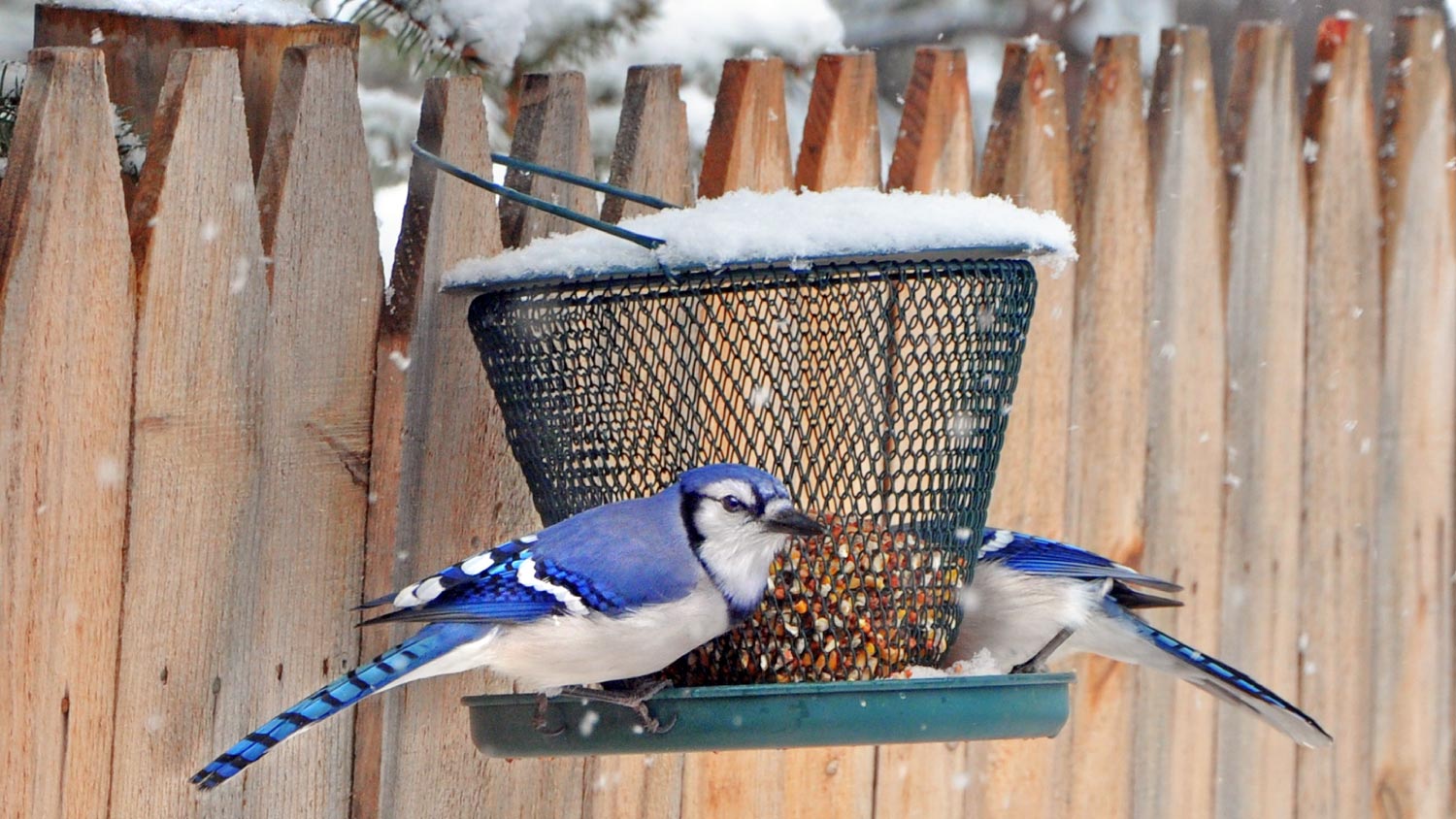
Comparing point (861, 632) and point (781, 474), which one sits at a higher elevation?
point (781, 474)

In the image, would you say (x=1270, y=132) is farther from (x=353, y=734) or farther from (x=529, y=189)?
(x=353, y=734)

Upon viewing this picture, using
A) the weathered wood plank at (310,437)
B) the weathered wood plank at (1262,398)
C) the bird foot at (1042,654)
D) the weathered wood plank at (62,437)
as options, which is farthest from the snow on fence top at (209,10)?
the weathered wood plank at (1262,398)

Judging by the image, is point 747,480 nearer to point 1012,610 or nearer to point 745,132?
point 1012,610

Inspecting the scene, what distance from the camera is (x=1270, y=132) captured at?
141 inches

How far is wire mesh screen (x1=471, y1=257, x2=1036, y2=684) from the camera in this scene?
8.07 ft

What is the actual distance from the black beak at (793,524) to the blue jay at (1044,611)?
1.92 feet

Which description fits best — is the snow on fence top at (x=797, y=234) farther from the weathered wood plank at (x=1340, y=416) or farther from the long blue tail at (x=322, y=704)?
the weathered wood plank at (x=1340, y=416)

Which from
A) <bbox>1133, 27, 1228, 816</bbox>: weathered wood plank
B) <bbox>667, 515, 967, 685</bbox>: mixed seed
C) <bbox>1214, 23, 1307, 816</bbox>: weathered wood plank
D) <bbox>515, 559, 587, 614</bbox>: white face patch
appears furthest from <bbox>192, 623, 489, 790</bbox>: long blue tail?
<bbox>1214, 23, 1307, 816</bbox>: weathered wood plank

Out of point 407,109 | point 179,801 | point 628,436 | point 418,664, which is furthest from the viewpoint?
point 407,109

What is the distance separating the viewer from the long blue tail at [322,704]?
6.69 feet

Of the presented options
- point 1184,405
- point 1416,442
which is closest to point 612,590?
point 1184,405

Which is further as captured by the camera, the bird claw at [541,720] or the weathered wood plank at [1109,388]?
the weathered wood plank at [1109,388]

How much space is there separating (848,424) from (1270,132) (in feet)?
5.12

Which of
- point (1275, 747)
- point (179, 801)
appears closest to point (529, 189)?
point (179, 801)
